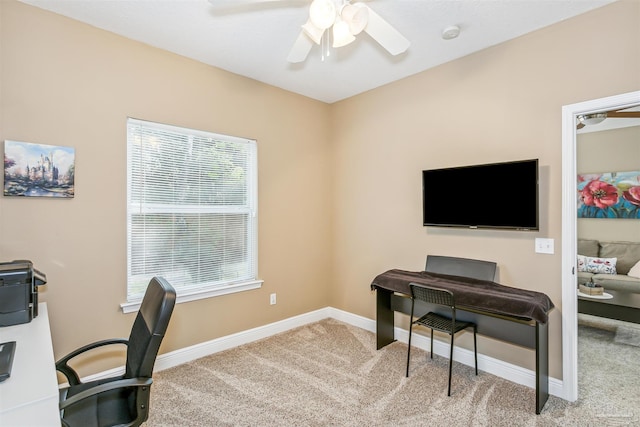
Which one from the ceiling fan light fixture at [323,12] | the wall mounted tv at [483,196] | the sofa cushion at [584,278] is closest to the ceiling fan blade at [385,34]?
the ceiling fan light fixture at [323,12]

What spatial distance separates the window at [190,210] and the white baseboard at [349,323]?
49 centimetres

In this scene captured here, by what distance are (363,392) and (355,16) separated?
2490 millimetres

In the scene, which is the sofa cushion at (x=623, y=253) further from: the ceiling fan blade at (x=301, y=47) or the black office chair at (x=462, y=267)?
the ceiling fan blade at (x=301, y=47)

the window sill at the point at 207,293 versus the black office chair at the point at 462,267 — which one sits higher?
the black office chair at the point at 462,267

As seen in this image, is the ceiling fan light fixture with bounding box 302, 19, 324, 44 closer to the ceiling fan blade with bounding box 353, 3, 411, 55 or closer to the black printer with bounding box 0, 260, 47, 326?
the ceiling fan blade with bounding box 353, 3, 411, 55

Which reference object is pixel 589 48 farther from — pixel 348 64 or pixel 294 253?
pixel 294 253

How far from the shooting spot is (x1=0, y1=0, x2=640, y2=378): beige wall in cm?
217

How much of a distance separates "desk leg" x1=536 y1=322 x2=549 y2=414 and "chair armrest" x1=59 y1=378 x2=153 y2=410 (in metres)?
2.34

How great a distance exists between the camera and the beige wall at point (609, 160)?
431 cm

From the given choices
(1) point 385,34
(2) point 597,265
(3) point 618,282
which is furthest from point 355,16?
(2) point 597,265

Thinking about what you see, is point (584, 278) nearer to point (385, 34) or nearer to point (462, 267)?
point (462, 267)

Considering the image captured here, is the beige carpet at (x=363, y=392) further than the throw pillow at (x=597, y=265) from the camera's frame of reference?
No

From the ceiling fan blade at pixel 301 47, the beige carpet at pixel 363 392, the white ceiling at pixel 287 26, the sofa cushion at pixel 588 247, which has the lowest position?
the beige carpet at pixel 363 392

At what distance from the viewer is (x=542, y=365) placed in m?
2.20
